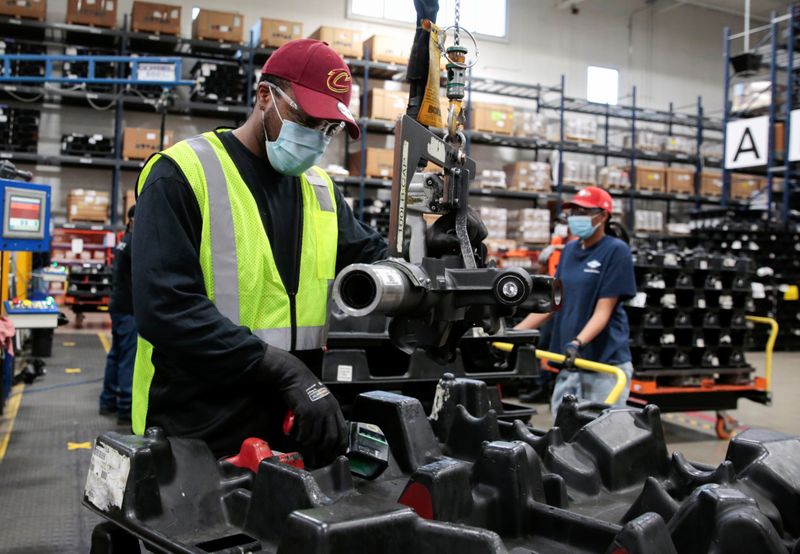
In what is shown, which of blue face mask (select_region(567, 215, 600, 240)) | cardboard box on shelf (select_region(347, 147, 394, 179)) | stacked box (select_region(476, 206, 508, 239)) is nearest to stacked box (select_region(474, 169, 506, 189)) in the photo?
stacked box (select_region(476, 206, 508, 239))

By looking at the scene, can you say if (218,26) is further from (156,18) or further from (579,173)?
(579,173)

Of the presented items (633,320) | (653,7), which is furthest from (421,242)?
(653,7)

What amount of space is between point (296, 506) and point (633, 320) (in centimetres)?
509

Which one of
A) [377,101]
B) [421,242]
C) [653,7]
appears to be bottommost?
[421,242]

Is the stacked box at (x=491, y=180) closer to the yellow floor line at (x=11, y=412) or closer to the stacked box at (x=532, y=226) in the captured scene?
the stacked box at (x=532, y=226)

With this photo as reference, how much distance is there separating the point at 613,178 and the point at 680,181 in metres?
1.78

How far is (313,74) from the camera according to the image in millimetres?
1732

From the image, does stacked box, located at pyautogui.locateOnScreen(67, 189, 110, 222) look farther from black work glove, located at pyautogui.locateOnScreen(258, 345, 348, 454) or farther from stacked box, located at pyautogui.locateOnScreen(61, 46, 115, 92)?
black work glove, located at pyautogui.locateOnScreen(258, 345, 348, 454)

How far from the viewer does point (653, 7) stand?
1806 cm

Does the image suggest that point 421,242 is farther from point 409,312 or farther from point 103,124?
point 103,124

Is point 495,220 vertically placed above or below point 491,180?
below

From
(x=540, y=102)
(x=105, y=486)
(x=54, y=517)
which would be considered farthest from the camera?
(x=540, y=102)

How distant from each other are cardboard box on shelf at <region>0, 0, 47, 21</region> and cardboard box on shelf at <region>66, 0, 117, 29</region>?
1.36 ft

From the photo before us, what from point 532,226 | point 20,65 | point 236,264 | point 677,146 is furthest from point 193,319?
point 677,146
